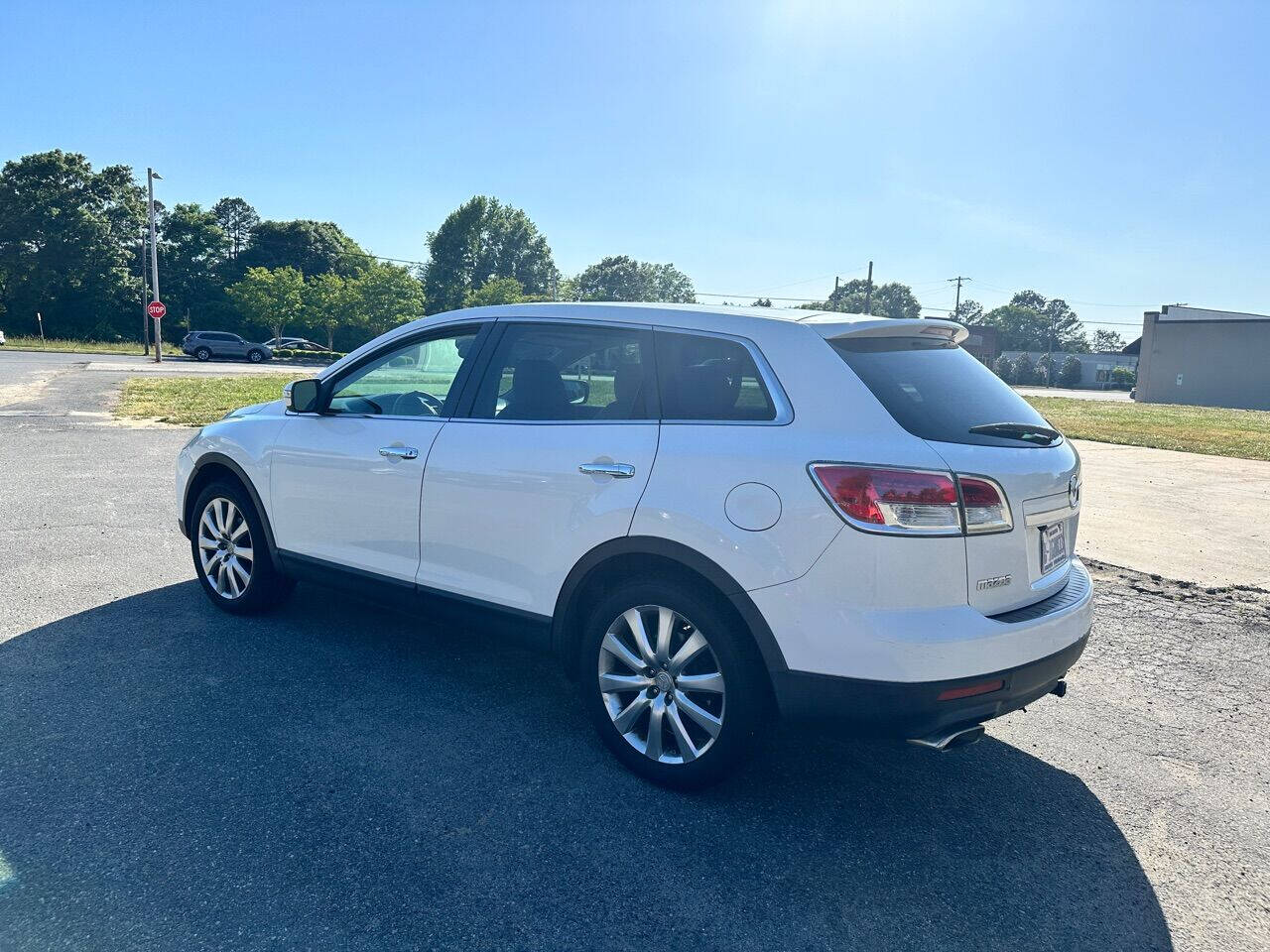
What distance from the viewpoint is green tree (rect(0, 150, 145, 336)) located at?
197ft

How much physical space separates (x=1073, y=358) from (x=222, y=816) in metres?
92.3

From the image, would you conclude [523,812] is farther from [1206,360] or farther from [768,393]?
[1206,360]

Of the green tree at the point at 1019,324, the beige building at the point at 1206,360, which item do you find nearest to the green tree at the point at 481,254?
the beige building at the point at 1206,360

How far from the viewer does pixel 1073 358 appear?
83188 millimetres

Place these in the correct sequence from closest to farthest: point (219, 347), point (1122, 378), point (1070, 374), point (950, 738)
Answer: point (950, 738) < point (219, 347) < point (1070, 374) < point (1122, 378)

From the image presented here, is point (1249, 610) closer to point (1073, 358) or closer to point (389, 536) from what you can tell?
point (389, 536)

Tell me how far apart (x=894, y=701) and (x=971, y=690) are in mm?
260

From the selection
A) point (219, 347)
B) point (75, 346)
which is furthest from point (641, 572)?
point (75, 346)

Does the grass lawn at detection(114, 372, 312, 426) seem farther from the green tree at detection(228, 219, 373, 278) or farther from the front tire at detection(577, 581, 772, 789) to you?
the green tree at detection(228, 219, 373, 278)

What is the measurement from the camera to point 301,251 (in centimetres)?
7944

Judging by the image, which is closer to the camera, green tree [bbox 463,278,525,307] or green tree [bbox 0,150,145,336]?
green tree [bbox 463,278,525,307]

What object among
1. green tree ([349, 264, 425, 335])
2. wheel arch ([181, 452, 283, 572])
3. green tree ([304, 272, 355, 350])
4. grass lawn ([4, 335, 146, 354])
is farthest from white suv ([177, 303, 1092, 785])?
green tree ([304, 272, 355, 350])

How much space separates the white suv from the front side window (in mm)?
10

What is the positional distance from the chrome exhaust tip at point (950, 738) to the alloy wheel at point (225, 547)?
3613mm
